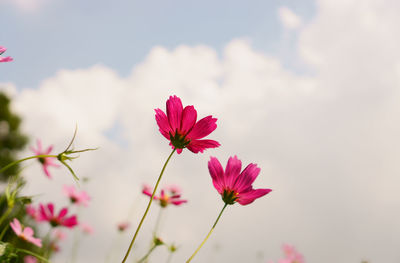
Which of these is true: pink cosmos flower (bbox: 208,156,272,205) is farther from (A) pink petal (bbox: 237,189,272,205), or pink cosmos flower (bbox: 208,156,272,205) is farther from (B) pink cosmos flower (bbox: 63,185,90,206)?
(B) pink cosmos flower (bbox: 63,185,90,206)

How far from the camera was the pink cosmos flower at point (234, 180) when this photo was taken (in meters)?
1.04

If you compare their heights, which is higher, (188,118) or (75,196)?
(75,196)

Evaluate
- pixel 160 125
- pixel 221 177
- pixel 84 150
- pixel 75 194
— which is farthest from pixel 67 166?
pixel 75 194

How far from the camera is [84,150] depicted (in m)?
0.86

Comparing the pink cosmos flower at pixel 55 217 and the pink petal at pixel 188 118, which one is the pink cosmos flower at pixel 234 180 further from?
the pink cosmos flower at pixel 55 217

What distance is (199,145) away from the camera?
102 cm

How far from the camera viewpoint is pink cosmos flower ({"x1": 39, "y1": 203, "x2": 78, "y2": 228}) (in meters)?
1.94

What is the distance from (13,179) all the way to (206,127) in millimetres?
556

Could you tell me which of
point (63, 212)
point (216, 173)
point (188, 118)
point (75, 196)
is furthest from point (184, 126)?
point (75, 196)

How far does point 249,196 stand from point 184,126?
26 cm

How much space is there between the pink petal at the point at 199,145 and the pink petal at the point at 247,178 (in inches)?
5.5

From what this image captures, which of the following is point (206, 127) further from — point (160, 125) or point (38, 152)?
point (38, 152)

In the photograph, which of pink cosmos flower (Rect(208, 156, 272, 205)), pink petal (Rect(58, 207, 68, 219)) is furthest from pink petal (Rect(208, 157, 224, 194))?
pink petal (Rect(58, 207, 68, 219))

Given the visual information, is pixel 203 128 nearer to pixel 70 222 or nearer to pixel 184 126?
pixel 184 126
